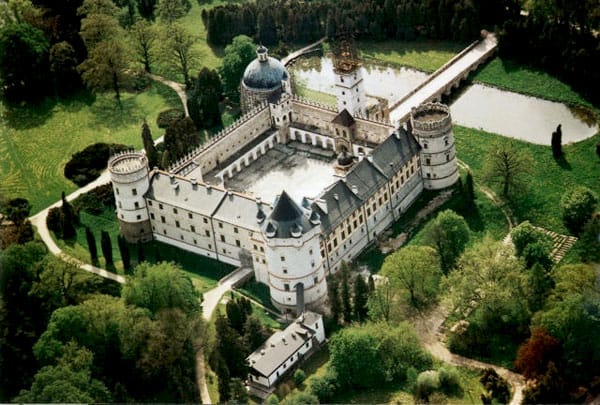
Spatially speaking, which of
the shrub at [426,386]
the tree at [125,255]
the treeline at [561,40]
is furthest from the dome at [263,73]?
the shrub at [426,386]

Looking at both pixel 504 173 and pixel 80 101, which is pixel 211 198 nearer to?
pixel 504 173

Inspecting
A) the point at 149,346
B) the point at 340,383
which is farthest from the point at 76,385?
the point at 340,383

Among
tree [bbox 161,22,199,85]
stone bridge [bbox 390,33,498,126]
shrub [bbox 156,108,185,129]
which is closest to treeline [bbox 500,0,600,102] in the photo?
stone bridge [bbox 390,33,498,126]

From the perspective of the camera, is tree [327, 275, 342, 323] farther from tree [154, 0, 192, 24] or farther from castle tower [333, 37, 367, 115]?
tree [154, 0, 192, 24]

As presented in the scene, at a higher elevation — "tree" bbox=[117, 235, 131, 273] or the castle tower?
the castle tower

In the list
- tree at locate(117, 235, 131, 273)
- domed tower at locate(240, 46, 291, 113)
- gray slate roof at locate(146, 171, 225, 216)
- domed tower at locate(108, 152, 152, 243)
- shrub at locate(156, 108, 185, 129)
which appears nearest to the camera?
gray slate roof at locate(146, 171, 225, 216)

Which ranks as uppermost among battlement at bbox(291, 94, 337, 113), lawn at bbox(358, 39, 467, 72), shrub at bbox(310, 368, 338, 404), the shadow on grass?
battlement at bbox(291, 94, 337, 113)

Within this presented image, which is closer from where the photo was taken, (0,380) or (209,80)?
(0,380)

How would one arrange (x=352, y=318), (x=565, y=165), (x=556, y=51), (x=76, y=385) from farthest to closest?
(x=556, y=51) → (x=565, y=165) → (x=352, y=318) → (x=76, y=385)

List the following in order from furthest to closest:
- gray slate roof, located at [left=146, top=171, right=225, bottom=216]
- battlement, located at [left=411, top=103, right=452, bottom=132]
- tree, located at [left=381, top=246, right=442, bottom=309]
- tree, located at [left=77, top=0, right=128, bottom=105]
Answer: tree, located at [left=77, top=0, right=128, bottom=105] → battlement, located at [left=411, top=103, right=452, bottom=132] → gray slate roof, located at [left=146, top=171, right=225, bottom=216] → tree, located at [left=381, top=246, right=442, bottom=309]
